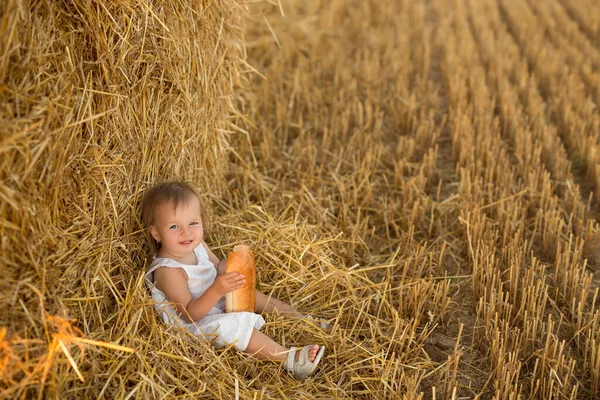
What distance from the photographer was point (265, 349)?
2.94 meters

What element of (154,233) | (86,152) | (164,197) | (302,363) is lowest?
(302,363)

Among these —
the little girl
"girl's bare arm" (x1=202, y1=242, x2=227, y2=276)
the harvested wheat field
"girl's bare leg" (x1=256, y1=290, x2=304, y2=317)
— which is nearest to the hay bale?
the harvested wheat field

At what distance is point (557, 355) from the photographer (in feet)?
9.86

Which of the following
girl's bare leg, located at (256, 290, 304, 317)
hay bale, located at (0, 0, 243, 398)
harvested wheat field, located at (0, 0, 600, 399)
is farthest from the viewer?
girl's bare leg, located at (256, 290, 304, 317)

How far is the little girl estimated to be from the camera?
293 centimetres

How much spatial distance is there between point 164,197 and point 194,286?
42cm

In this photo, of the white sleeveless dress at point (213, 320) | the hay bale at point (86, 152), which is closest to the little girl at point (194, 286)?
the white sleeveless dress at point (213, 320)

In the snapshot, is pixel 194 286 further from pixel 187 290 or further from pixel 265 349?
pixel 265 349

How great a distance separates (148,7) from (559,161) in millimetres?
2767

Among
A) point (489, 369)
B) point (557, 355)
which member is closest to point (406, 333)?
point (489, 369)

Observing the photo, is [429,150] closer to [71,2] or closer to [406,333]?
[406,333]

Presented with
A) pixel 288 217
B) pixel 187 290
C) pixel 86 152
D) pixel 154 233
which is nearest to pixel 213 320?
pixel 187 290

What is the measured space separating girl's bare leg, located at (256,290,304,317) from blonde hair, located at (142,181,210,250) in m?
0.42

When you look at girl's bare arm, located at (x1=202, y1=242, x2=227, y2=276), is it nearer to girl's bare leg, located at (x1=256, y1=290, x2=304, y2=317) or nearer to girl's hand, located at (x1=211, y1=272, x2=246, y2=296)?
girl's bare leg, located at (x1=256, y1=290, x2=304, y2=317)
